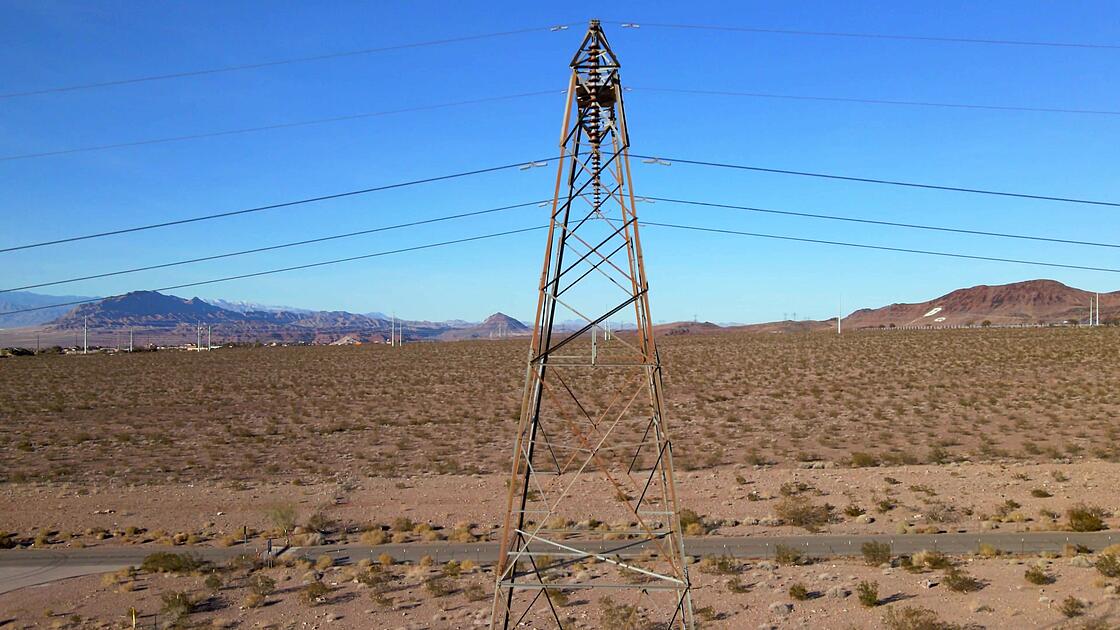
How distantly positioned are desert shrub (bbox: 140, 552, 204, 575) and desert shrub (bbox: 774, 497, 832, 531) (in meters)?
20.4

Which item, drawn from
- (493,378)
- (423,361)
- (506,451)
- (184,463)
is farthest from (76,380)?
(506,451)

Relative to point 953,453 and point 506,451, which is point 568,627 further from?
point 953,453

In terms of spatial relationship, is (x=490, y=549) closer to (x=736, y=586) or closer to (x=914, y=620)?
(x=736, y=586)

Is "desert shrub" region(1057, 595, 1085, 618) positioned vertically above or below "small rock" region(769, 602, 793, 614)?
above

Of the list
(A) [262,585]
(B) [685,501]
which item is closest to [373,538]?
(A) [262,585]

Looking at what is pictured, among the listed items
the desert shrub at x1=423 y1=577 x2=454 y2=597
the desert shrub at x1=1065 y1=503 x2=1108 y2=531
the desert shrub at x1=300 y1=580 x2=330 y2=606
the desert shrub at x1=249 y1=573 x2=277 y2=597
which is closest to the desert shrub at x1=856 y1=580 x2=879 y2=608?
the desert shrub at x1=1065 y1=503 x2=1108 y2=531

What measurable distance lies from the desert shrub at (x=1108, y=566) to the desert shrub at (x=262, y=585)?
898 inches

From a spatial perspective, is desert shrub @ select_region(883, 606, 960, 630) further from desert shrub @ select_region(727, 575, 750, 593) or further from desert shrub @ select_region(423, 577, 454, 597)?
desert shrub @ select_region(423, 577, 454, 597)

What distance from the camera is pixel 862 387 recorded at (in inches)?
2972

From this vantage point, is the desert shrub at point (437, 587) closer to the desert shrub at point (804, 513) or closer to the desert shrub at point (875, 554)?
the desert shrub at point (875, 554)

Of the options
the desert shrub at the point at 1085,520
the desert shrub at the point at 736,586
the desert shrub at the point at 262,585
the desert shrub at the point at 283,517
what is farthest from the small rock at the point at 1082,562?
the desert shrub at the point at 283,517

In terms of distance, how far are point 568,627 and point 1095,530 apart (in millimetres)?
19301

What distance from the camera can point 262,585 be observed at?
24.5 meters

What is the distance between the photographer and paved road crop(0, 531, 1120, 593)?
26578 millimetres
